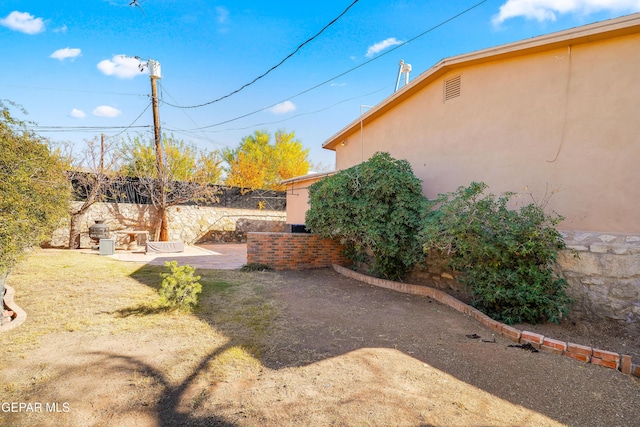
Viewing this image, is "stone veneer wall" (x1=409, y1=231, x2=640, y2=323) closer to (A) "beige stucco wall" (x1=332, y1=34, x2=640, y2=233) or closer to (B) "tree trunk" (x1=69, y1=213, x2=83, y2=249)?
(A) "beige stucco wall" (x1=332, y1=34, x2=640, y2=233)

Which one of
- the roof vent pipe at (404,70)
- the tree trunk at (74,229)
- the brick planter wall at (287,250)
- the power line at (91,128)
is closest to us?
the brick planter wall at (287,250)

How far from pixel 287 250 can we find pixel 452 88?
589cm

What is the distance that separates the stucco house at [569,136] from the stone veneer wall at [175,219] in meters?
12.3

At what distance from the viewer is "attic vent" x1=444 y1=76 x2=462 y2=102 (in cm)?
724

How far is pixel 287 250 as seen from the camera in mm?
8562

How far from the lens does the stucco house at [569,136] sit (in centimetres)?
456

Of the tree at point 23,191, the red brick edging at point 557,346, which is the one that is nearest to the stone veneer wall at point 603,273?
the red brick edging at point 557,346

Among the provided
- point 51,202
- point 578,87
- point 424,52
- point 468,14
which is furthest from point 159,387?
point 424,52

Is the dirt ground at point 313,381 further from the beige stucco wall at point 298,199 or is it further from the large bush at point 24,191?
the beige stucco wall at point 298,199

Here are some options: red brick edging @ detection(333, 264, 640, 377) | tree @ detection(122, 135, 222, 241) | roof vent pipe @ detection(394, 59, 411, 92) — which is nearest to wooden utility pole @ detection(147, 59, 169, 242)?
tree @ detection(122, 135, 222, 241)

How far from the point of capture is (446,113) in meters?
7.53

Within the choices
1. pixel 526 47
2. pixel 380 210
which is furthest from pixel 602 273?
pixel 526 47

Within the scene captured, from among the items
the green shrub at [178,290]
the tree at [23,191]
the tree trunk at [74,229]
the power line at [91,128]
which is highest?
the power line at [91,128]

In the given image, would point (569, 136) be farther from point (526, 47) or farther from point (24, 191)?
point (24, 191)
